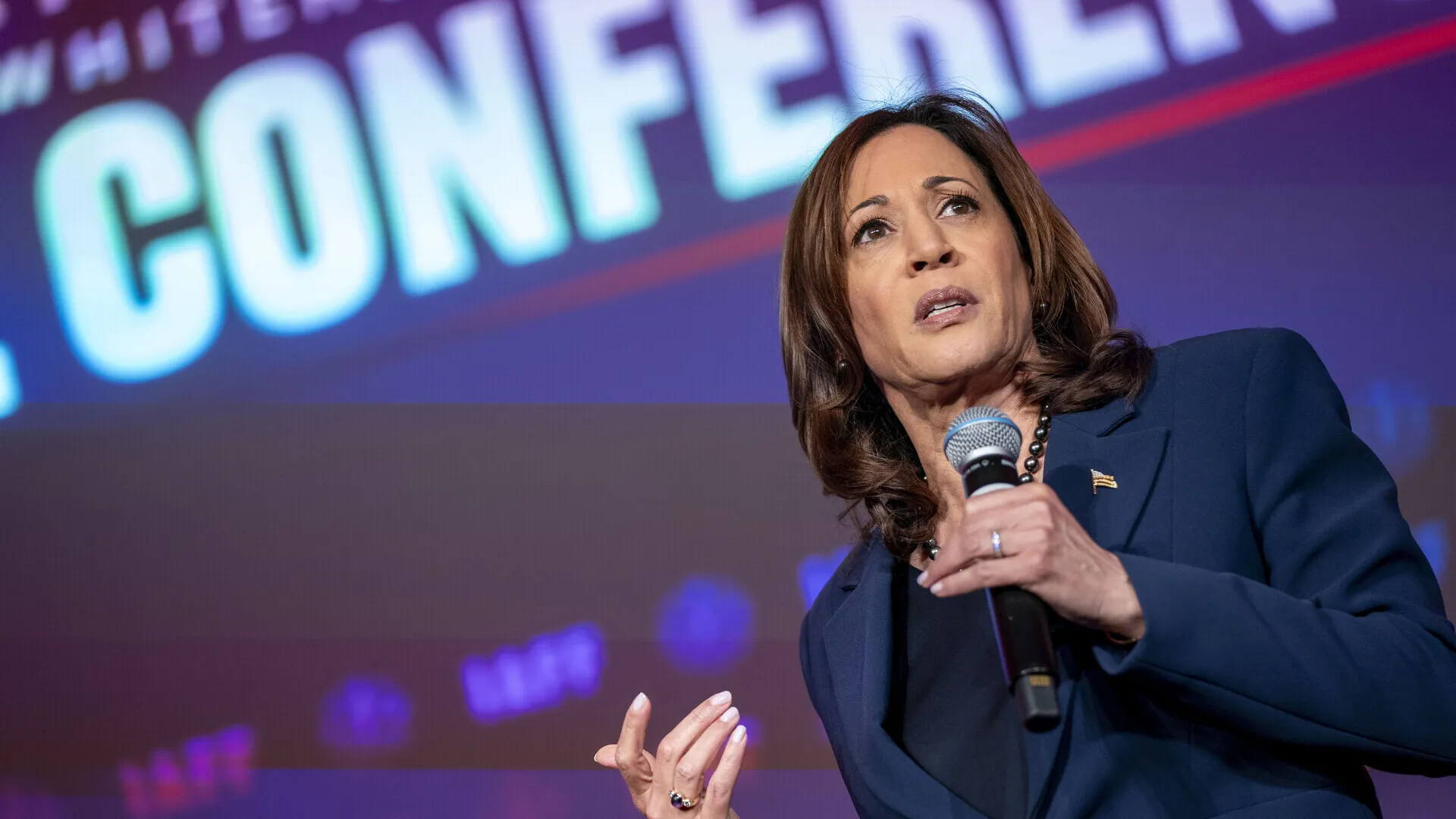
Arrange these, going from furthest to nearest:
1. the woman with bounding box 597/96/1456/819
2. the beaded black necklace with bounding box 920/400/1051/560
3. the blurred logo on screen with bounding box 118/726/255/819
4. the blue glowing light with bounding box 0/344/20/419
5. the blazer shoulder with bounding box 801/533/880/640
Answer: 1. the blue glowing light with bounding box 0/344/20/419
2. the blurred logo on screen with bounding box 118/726/255/819
3. the blazer shoulder with bounding box 801/533/880/640
4. the beaded black necklace with bounding box 920/400/1051/560
5. the woman with bounding box 597/96/1456/819

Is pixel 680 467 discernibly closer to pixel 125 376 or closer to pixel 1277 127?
pixel 125 376

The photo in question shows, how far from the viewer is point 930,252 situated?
1.76m

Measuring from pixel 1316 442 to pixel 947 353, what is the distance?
0.48 m

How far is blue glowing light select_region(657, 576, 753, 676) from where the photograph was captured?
268 cm

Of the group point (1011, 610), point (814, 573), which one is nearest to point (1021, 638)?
point (1011, 610)

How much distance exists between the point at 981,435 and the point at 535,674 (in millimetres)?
1596

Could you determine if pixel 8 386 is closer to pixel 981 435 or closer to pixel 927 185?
pixel 927 185

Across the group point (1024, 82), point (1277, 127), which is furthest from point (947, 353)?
point (1277, 127)

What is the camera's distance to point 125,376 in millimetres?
2914

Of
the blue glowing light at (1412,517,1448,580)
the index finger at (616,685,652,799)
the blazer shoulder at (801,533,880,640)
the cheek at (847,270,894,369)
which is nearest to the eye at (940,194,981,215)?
the cheek at (847,270,894,369)

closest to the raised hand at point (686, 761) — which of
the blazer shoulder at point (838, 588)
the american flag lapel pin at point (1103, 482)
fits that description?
the blazer shoulder at point (838, 588)

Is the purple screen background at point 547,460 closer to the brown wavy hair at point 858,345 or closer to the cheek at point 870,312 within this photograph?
the brown wavy hair at point 858,345

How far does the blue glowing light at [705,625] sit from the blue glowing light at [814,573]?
4.8 inches

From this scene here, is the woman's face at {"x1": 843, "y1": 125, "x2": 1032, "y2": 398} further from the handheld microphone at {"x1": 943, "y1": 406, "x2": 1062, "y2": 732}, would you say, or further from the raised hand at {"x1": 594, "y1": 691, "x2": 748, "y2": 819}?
the raised hand at {"x1": 594, "y1": 691, "x2": 748, "y2": 819}
